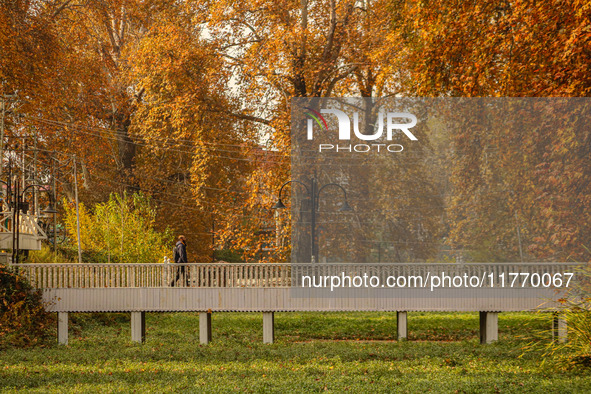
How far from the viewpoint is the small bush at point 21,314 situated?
15.7 meters

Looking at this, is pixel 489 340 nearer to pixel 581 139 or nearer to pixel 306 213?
pixel 581 139

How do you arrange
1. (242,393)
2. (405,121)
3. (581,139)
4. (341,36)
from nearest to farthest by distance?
(242,393) → (581,139) → (405,121) → (341,36)

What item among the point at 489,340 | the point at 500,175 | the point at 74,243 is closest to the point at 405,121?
the point at 500,175

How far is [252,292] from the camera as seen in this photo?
54.7 ft

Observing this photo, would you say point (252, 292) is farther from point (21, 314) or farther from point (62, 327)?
point (21, 314)

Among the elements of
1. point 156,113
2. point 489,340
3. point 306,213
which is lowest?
point 489,340

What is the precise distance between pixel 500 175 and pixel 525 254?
2063 mm

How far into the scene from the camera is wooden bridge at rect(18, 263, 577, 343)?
15.9 m

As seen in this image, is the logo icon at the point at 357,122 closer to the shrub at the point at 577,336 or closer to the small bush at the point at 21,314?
the shrub at the point at 577,336

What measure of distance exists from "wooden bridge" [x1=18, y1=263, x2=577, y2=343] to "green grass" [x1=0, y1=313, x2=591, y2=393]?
2.98 ft

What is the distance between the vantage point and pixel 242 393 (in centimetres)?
889

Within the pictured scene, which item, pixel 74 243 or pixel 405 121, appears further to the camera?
pixel 74 243

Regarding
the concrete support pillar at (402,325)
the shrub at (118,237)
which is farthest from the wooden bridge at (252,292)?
the shrub at (118,237)

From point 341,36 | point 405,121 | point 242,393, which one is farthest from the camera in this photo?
point 341,36
